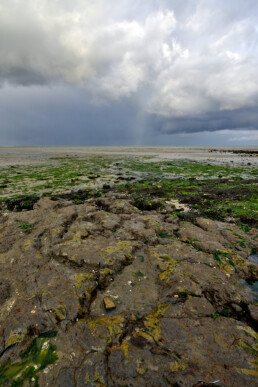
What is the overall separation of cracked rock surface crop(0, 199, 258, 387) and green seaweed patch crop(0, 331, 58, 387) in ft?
0.05

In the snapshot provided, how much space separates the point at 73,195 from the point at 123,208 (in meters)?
5.29

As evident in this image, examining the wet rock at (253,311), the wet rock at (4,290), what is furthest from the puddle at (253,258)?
the wet rock at (4,290)

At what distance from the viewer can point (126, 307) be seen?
419cm

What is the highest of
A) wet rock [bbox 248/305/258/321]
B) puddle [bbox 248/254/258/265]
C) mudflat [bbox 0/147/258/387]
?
mudflat [bbox 0/147/258/387]

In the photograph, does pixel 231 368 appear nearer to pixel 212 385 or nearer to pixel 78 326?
pixel 212 385

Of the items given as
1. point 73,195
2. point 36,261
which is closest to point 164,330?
point 36,261

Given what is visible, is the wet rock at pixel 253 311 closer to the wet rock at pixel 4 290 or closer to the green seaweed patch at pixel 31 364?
the green seaweed patch at pixel 31 364

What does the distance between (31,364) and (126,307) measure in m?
1.94

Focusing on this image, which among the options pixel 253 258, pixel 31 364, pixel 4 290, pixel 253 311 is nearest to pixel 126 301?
pixel 31 364

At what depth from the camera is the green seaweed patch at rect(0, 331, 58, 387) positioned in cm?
286

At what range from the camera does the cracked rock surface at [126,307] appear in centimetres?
295

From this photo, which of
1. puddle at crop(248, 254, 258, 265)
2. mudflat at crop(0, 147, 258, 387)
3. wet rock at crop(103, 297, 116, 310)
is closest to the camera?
mudflat at crop(0, 147, 258, 387)

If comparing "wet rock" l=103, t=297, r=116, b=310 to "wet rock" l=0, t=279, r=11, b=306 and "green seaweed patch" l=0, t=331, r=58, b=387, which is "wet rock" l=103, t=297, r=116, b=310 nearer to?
"green seaweed patch" l=0, t=331, r=58, b=387

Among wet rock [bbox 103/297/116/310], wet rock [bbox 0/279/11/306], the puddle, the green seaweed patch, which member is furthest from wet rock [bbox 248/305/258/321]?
wet rock [bbox 0/279/11/306]
